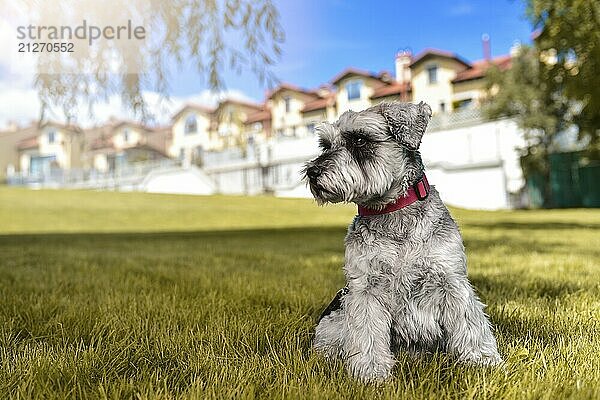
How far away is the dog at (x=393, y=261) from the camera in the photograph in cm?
289

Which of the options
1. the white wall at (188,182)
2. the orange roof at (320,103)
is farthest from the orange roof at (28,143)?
the orange roof at (320,103)

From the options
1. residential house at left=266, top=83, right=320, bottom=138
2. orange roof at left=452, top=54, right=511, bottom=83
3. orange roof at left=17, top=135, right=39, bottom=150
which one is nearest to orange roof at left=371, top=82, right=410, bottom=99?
orange roof at left=452, top=54, right=511, bottom=83

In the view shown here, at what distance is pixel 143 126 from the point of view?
7621mm

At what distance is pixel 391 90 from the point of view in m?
47.4

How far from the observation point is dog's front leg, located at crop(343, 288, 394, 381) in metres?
2.83

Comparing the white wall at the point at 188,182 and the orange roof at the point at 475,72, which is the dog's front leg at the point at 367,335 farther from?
the white wall at the point at 188,182

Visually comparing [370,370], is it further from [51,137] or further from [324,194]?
[51,137]

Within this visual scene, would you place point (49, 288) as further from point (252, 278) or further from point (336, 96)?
point (336, 96)

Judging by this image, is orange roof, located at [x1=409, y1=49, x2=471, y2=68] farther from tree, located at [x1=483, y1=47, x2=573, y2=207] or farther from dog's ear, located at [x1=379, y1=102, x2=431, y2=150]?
dog's ear, located at [x1=379, y1=102, x2=431, y2=150]

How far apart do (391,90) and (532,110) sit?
51.8 ft

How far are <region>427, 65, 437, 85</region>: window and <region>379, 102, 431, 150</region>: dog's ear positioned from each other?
44126 millimetres

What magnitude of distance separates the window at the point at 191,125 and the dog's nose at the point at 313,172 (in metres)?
60.5

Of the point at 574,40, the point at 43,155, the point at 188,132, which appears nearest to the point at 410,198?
the point at 574,40

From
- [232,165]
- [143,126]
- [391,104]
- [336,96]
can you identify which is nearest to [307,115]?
[336,96]
